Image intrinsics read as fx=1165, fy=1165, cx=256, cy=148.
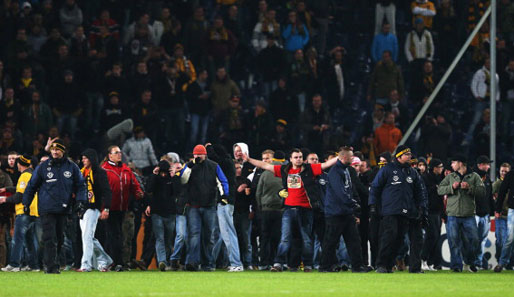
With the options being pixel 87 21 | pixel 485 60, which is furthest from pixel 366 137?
pixel 87 21

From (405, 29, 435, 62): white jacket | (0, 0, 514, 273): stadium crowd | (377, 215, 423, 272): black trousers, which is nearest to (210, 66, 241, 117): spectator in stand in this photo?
(0, 0, 514, 273): stadium crowd

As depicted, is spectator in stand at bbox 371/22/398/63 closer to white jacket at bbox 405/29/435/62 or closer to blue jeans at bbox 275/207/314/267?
white jacket at bbox 405/29/435/62

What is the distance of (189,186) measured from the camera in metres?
21.4

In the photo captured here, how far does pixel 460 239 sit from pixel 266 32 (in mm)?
10821

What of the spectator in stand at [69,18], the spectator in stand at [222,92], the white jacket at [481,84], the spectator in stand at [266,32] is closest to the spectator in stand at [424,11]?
the white jacket at [481,84]

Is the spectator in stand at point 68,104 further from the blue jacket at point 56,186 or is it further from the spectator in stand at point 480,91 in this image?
the spectator in stand at point 480,91

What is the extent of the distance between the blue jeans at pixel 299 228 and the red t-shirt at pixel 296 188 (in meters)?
0.15

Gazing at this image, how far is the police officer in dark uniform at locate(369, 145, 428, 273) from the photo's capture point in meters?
20.1

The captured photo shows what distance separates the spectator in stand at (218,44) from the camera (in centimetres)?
3102

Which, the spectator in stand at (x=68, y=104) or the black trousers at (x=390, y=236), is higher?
the spectator in stand at (x=68, y=104)

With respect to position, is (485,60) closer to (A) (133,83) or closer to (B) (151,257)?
(A) (133,83)

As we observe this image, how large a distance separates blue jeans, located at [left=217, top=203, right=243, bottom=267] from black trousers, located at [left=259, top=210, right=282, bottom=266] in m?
0.87

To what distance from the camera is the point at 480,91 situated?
31.2 metres

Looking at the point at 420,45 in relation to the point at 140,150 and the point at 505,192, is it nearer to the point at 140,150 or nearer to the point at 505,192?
the point at 140,150
